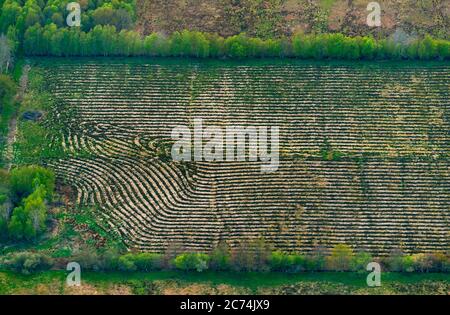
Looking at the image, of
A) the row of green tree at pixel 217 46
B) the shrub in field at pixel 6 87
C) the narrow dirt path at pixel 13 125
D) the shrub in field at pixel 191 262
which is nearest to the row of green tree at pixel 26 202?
the narrow dirt path at pixel 13 125

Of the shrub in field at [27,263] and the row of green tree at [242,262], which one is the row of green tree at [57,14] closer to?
the shrub in field at [27,263]

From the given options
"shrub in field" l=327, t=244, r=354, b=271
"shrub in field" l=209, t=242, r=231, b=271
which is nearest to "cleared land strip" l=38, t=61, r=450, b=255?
"shrub in field" l=327, t=244, r=354, b=271

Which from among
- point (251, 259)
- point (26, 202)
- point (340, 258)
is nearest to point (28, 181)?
point (26, 202)

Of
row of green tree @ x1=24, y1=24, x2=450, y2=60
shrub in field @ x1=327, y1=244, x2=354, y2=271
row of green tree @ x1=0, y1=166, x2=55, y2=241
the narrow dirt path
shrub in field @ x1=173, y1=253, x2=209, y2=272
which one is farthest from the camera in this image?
row of green tree @ x1=24, y1=24, x2=450, y2=60

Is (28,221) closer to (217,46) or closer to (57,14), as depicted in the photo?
(217,46)

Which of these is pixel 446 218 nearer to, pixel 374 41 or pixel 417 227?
pixel 417 227

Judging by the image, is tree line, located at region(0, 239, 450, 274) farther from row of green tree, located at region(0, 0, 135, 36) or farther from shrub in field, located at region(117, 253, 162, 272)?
row of green tree, located at region(0, 0, 135, 36)

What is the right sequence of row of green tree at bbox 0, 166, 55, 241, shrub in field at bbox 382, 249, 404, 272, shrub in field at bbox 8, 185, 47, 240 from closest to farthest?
shrub in field at bbox 382, 249, 404, 272 < shrub in field at bbox 8, 185, 47, 240 < row of green tree at bbox 0, 166, 55, 241

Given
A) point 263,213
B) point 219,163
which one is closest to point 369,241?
point 263,213
